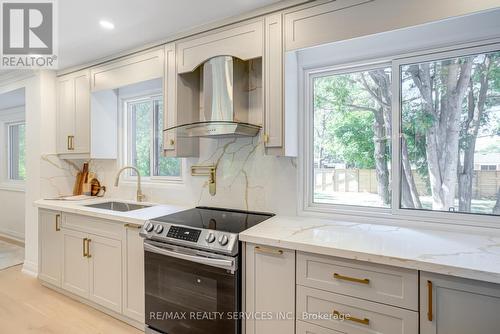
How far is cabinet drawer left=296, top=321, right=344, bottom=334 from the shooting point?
1.35 meters

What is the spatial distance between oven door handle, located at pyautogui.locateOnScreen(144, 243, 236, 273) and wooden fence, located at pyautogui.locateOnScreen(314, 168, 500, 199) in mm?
903

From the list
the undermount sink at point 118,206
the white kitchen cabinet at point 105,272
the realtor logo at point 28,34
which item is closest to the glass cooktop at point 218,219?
the white kitchen cabinet at point 105,272

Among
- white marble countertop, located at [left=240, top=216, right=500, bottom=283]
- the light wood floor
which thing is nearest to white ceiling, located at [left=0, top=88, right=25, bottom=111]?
the light wood floor

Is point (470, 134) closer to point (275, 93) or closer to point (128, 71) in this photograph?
point (275, 93)

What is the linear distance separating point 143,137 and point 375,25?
240cm

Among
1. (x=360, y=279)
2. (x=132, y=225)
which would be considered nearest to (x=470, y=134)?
(x=360, y=279)

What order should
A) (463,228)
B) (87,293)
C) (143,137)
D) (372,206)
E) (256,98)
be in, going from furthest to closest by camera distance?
(143,137) → (87,293) → (256,98) → (372,206) → (463,228)

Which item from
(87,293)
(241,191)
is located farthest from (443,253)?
(87,293)

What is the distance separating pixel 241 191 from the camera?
2213mm

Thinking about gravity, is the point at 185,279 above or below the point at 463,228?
below

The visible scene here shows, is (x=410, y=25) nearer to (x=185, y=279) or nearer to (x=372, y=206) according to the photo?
(x=372, y=206)

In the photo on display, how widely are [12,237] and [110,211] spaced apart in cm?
350

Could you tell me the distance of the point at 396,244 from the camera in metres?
1.34

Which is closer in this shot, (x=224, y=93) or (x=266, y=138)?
(x=266, y=138)
